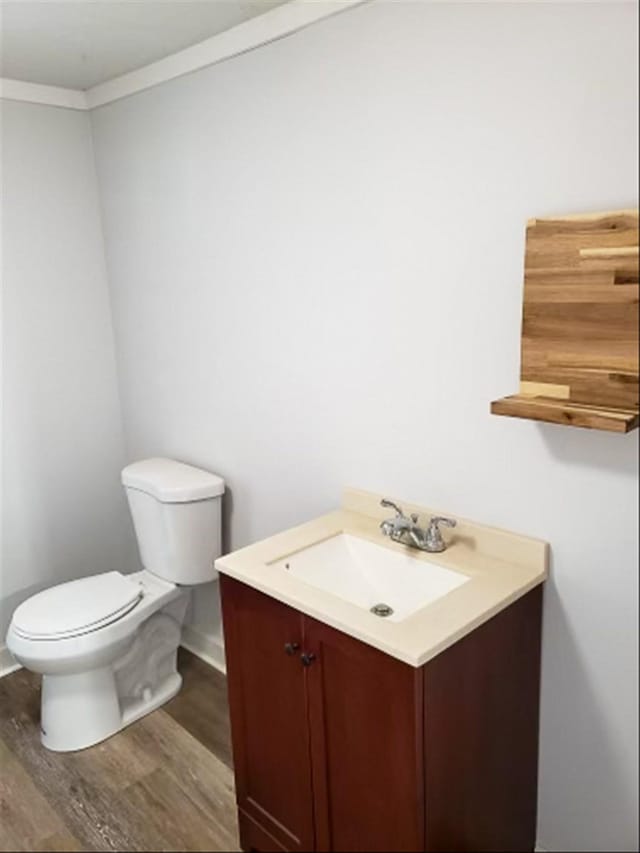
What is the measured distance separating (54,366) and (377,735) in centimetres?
191

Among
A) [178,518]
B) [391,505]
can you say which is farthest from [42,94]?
[391,505]

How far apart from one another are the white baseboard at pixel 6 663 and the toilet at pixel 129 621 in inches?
17.4

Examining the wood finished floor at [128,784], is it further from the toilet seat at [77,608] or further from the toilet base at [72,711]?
the toilet seat at [77,608]

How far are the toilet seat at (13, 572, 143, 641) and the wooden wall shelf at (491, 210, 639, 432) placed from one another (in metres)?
1.44

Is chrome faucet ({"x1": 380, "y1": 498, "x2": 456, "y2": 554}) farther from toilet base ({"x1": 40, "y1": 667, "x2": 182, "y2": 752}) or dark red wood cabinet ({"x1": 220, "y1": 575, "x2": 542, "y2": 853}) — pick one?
toilet base ({"x1": 40, "y1": 667, "x2": 182, "y2": 752})

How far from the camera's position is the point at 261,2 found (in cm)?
182

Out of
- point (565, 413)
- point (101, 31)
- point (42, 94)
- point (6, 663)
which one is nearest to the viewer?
point (565, 413)

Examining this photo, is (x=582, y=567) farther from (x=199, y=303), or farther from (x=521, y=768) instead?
(x=199, y=303)

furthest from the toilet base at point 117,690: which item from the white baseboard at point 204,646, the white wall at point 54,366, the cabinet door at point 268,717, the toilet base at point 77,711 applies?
the cabinet door at point 268,717

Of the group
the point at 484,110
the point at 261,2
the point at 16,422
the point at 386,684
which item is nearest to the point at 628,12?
the point at 484,110

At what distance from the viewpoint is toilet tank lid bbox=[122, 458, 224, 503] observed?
2332 mm

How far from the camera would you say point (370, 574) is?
71.7 inches

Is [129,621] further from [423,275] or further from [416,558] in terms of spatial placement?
[423,275]

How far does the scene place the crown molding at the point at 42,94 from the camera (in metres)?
2.42
